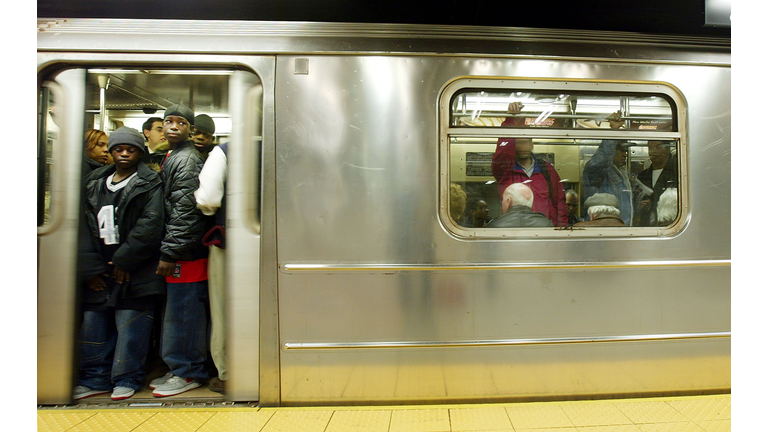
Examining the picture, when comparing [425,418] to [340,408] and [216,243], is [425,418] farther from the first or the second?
[216,243]

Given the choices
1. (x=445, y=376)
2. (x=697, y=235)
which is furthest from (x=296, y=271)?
(x=697, y=235)

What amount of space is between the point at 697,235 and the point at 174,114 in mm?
3481

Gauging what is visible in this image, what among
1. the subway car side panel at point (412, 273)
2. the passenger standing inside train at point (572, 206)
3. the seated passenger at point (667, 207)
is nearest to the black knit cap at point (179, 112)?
the subway car side panel at point (412, 273)

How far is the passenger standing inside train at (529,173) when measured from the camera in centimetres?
205

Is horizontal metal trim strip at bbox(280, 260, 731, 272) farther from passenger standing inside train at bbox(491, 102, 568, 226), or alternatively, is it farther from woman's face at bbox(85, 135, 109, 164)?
woman's face at bbox(85, 135, 109, 164)

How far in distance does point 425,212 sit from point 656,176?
1524 mm

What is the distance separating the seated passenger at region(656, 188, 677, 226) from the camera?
2.13 m

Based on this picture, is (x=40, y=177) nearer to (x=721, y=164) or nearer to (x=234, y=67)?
(x=234, y=67)

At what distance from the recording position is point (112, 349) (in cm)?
219

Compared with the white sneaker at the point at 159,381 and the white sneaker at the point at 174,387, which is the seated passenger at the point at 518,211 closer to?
the white sneaker at the point at 174,387

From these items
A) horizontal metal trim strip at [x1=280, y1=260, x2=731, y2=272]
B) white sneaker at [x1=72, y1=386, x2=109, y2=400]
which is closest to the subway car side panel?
horizontal metal trim strip at [x1=280, y1=260, x2=731, y2=272]

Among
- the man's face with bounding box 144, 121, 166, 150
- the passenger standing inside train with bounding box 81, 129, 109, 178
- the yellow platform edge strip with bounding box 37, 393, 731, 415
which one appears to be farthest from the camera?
the man's face with bounding box 144, 121, 166, 150

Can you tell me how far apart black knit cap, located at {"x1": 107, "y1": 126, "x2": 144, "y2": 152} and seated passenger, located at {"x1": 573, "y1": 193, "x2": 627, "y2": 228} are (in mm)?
2929

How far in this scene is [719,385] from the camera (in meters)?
2.13
